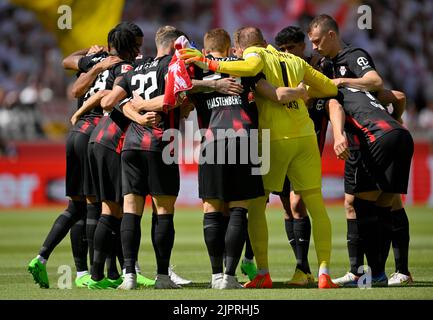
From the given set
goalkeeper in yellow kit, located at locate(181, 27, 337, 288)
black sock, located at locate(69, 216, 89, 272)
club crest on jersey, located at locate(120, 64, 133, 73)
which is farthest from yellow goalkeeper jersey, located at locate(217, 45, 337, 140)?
black sock, located at locate(69, 216, 89, 272)

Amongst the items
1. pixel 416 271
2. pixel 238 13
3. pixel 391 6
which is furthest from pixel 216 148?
pixel 391 6

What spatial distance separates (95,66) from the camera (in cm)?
1048

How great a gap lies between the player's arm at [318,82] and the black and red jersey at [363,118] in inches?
13.2

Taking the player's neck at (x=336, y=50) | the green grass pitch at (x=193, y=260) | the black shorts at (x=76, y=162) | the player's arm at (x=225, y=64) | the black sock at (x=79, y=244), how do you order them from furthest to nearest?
the black sock at (x=79, y=244) → the black shorts at (x=76, y=162) → the player's neck at (x=336, y=50) → the player's arm at (x=225, y=64) → the green grass pitch at (x=193, y=260)

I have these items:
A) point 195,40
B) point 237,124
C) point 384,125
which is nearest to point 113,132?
point 237,124

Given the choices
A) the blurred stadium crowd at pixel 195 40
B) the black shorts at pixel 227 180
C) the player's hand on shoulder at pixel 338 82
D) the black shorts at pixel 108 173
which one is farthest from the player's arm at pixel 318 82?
the blurred stadium crowd at pixel 195 40

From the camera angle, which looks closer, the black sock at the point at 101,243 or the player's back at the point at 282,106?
the player's back at the point at 282,106

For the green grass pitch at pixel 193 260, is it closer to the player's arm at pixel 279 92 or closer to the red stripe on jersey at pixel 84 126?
the red stripe on jersey at pixel 84 126

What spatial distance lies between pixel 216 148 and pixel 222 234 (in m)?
0.87

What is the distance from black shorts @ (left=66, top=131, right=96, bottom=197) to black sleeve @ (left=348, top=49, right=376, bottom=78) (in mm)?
3073

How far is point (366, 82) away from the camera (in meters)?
10.2

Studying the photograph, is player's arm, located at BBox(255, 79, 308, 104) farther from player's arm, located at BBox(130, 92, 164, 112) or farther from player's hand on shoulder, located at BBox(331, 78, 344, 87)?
player's arm, located at BBox(130, 92, 164, 112)

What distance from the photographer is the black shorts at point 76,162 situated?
1067 cm
